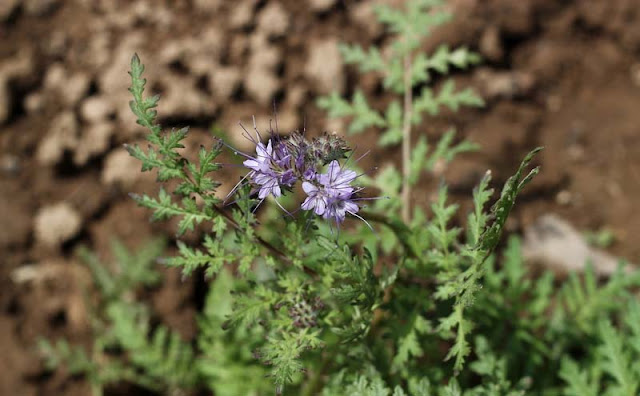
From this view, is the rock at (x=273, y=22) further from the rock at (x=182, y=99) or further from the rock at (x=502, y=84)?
the rock at (x=502, y=84)

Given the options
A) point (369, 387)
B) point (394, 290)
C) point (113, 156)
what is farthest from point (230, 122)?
point (369, 387)

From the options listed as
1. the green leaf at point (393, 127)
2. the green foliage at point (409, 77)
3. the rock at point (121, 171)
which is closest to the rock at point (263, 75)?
the rock at point (121, 171)

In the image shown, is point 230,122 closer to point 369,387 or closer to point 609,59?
point 369,387

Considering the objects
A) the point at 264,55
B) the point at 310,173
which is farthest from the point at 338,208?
the point at 264,55

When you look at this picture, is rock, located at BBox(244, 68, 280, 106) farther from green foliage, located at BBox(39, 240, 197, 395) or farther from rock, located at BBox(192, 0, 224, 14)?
green foliage, located at BBox(39, 240, 197, 395)

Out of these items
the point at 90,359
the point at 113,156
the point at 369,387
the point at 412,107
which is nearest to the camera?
the point at 369,387

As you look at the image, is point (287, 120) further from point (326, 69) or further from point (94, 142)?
point (94, 142)
